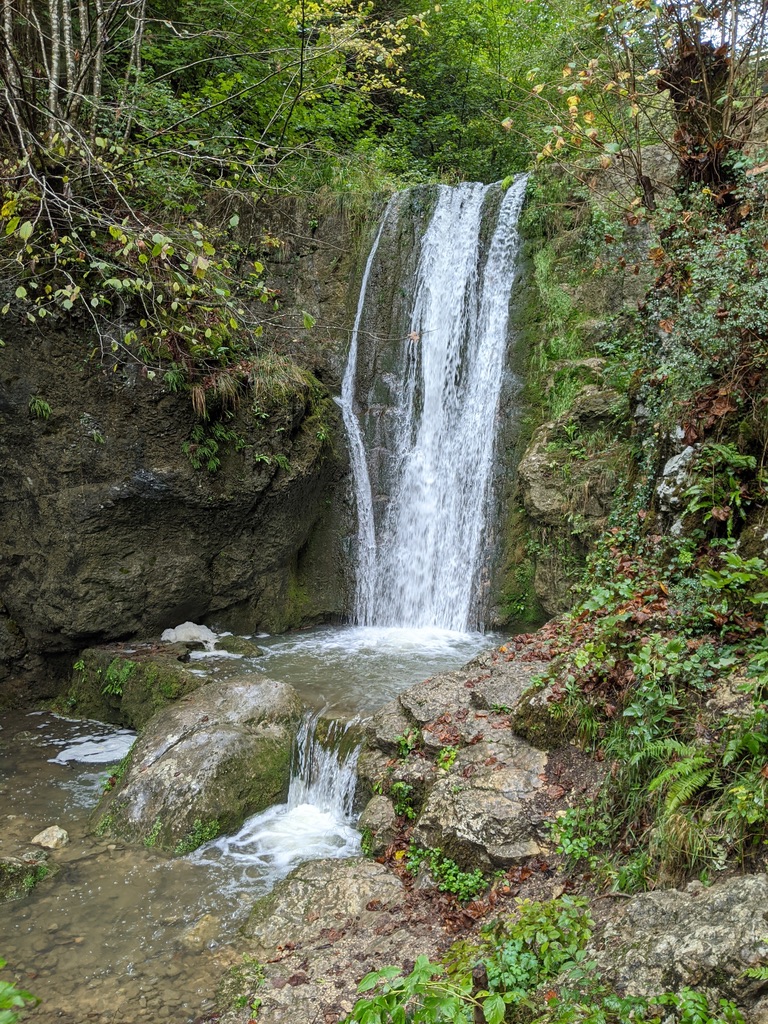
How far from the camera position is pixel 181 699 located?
6.41 meters

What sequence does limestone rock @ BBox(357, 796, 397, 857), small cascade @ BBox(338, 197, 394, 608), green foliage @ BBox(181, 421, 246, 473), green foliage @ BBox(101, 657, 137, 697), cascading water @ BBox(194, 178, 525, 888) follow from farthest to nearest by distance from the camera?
small cascade @ BBox(338, 197, 394, 608)
cascading water @ BBox(194, 178, 525, 888)
green foliage @ BBox(181, 421, 246, 473)
green foliage @ BBox(101, 657, 137, 697)
limestone rock @ BBox(357, 796, 397, 857)

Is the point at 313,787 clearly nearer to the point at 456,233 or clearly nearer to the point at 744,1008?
the point at 744,1008

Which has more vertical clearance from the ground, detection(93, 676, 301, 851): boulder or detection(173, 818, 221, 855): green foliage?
detection(93, 676, 301, 851): boulder

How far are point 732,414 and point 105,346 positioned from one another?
6772mm

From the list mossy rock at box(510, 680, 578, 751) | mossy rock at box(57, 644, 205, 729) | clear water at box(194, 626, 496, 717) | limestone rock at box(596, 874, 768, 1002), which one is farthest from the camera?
mossy rock at box(57, 644, 205, 729)

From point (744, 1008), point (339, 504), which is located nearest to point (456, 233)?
point (339, 504)

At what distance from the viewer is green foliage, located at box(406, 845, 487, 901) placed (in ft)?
12.6

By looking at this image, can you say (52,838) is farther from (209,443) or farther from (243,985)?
(209,443)

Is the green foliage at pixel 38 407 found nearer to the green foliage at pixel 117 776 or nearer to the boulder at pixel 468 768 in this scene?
the green foliage at pixel 117 776

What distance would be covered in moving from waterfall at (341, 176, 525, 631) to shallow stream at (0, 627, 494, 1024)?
174 cm

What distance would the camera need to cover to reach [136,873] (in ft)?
15.5

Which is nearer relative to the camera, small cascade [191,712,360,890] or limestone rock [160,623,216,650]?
small cascade [191,712,360,890]

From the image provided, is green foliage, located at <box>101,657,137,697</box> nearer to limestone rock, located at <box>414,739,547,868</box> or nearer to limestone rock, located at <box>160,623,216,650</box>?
limestone rock, located at <box>160,623,216,650</box>

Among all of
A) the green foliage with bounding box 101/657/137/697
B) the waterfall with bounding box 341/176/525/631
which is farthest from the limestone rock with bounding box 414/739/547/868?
the waterfall with bounding box 341/176/525/631
